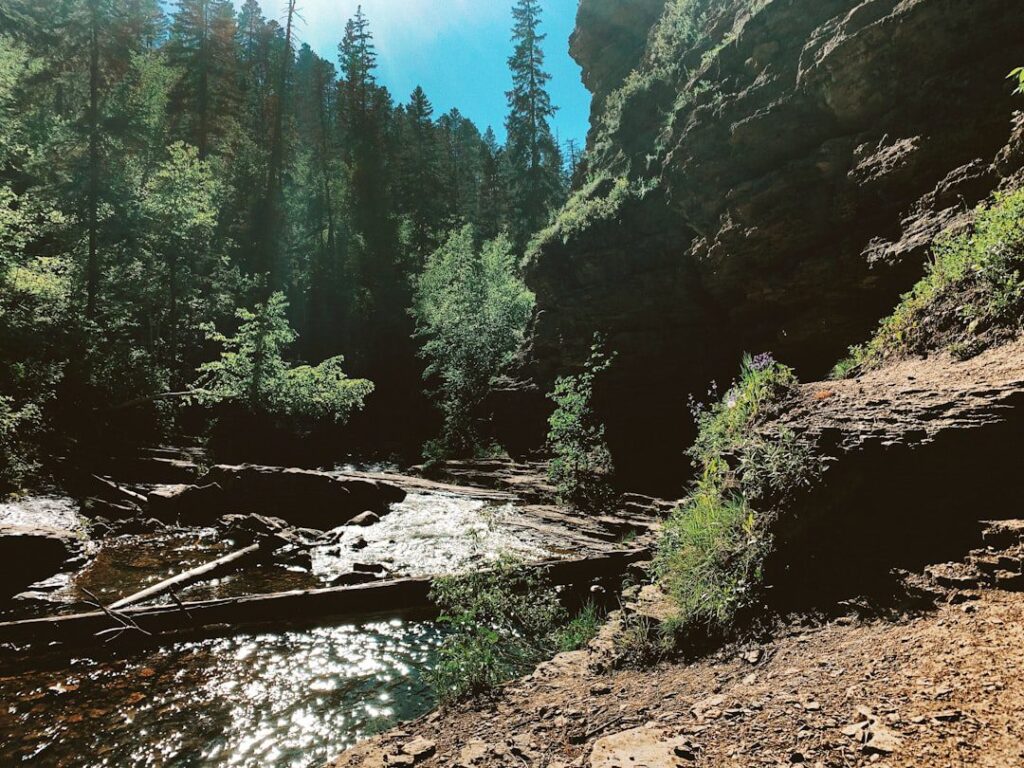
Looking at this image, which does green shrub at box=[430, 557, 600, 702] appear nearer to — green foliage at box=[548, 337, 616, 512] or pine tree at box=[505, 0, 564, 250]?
green foliage at box=[548, 337, 616, 512]

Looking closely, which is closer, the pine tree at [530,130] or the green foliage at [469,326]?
the green foliage at [469,326]

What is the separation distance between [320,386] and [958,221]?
71.7 feet

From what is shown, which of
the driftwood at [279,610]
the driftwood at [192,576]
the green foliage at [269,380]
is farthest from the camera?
the green foliage at [269,380]

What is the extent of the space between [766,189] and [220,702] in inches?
644

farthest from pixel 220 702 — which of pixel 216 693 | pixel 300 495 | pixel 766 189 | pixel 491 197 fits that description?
pixel 491 197

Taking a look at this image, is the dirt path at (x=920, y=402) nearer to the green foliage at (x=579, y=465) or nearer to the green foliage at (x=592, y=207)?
the green foliage at (x=579, y=465)

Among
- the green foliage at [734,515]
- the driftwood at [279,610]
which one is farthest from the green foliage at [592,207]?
the green foliage at [734,515]

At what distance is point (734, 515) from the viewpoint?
5.02 meters

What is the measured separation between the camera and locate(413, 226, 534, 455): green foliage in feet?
82.1

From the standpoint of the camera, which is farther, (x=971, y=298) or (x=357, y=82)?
(x=357, y=82)

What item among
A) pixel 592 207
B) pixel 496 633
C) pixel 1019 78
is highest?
pixel 592 207

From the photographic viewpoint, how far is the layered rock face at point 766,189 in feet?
35.2

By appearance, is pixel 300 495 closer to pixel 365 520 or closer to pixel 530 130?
pixel 365 520

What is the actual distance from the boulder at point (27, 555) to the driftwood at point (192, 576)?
2350 millimetres
